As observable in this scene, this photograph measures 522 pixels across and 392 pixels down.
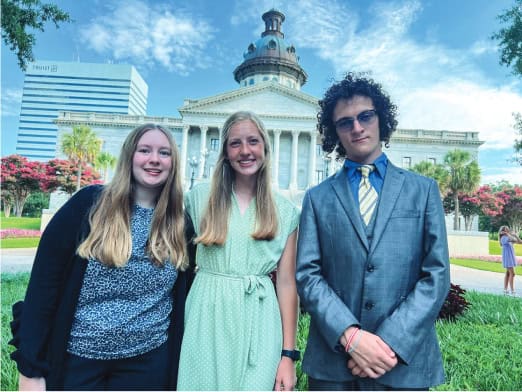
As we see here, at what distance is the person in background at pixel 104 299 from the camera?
2.07 metres

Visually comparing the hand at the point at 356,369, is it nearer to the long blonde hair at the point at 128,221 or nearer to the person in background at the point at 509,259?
the long blonde hair at the point at 128,221

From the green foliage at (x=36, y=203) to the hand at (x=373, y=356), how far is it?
49041 millimetres

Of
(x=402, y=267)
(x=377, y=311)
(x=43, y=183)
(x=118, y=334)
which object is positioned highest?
(x=43, y=183)

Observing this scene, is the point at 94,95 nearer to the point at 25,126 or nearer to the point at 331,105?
the point at 25,126

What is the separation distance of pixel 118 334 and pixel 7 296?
7.42m

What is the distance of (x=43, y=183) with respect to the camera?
35250mm

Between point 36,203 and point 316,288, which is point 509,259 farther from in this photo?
point 36,203

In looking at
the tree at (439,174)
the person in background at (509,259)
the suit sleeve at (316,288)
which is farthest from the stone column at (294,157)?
the suit sleeve at (316,288)

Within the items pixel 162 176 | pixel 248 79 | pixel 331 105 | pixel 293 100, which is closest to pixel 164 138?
pixel 162 176

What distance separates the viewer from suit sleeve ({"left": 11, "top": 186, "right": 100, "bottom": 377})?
200 centimetres

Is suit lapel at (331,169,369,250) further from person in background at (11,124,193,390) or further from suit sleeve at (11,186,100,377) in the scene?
suit sleeve at (11,186,100,377)

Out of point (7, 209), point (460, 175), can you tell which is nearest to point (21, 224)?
point (7, 209)

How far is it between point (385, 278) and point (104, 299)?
1686 millimetres

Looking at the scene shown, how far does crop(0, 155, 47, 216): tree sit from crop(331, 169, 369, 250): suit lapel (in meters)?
39.2
